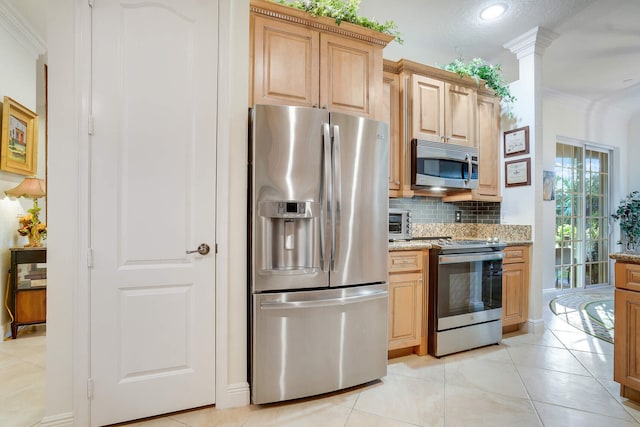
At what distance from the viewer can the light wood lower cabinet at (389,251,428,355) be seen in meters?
2.41

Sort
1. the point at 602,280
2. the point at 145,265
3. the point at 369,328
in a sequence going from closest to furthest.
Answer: the point at 145,265, the point at 369,328, the point at 602,280

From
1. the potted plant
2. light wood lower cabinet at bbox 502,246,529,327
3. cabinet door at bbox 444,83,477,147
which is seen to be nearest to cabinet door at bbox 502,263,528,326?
light wood lower cabinet at bbox 502,246,529,327

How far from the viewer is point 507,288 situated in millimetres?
3000

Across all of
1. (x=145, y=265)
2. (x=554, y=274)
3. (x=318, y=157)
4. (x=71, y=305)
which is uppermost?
(x=318, y=157)

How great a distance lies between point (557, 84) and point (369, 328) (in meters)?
4.67

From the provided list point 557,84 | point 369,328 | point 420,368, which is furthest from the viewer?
point 557,84

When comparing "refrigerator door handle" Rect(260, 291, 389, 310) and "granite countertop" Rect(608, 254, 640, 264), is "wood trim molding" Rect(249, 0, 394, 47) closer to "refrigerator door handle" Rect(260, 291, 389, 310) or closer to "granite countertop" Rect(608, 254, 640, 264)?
"refrigerator door handle" Rect(260, 291, 389, 310)

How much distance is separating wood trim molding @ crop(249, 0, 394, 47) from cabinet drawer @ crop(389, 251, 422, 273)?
64.8 inches

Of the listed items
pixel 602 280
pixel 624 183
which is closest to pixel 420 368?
pixel 602 280

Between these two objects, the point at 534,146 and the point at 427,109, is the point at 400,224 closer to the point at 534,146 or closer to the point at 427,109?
the point at 427,109

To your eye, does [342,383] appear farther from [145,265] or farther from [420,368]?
[145,265]

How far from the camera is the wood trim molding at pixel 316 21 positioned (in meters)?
2.04

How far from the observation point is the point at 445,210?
3.47m

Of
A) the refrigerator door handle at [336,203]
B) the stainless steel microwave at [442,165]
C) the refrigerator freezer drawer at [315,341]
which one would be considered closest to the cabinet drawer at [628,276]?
the stainless steel microwave at [442,165]
